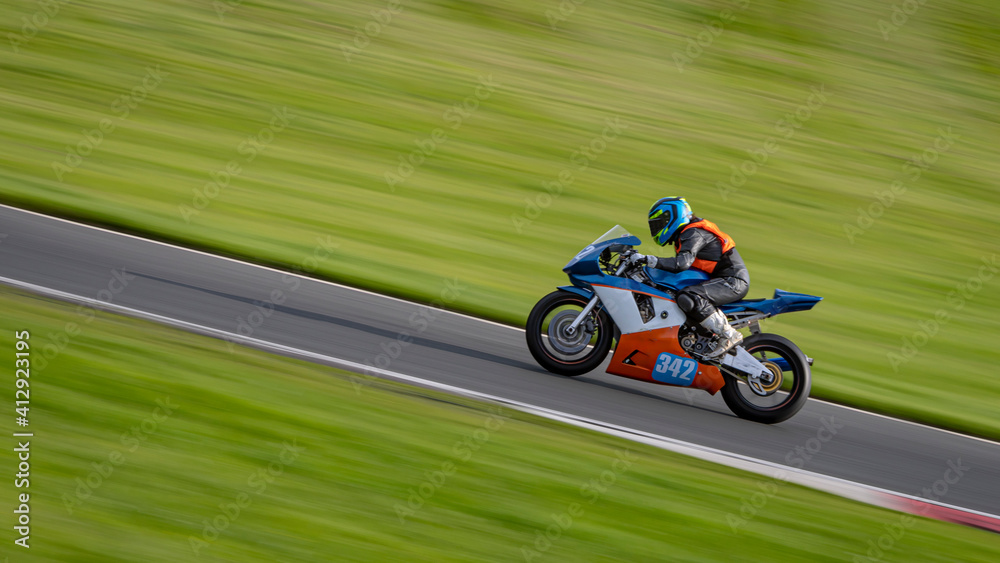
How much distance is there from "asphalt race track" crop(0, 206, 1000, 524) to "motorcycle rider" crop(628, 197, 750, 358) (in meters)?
0.83

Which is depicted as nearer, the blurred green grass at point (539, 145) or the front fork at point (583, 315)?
the front fork at point (583, 315)

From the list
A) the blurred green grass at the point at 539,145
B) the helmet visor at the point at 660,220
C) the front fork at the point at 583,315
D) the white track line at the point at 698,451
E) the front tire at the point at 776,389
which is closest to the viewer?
the white track line at the point at 698,451

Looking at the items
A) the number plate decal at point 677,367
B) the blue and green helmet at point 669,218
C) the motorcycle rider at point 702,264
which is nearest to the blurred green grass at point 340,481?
the number plate decal at point 677,367

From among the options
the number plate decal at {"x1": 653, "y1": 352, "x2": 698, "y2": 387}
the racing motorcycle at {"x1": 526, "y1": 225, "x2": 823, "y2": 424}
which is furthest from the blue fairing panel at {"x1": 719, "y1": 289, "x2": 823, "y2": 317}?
the number plate decal at {"x1": 653, "y1": 352, "x2": 698, "y2": 387}

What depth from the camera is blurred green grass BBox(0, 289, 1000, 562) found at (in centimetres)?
512

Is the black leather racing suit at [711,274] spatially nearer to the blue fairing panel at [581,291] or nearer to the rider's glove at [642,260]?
the rider's glove at [642,260]

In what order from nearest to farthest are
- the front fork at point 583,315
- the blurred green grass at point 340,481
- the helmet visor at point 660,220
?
the blurred green grass at point 340,481 → the helmet visor at point 660,220 → the front fork at point 583,315

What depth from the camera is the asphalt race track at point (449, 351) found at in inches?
296

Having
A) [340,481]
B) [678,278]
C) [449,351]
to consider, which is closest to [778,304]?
[678,278]

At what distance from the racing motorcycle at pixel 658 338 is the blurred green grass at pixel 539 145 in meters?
1.86

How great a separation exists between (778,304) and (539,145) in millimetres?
8865

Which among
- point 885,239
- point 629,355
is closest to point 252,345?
point 629,355

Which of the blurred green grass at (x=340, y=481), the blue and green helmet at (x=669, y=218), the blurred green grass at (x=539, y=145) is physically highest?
the blurred green grass at (x=539, y=145)

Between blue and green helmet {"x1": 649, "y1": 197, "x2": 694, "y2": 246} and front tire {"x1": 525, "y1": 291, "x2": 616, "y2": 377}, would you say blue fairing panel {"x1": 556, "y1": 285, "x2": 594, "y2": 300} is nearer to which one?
front tire {"x1": 525, "y1": 291, "x2": 616, "y2": 377}
